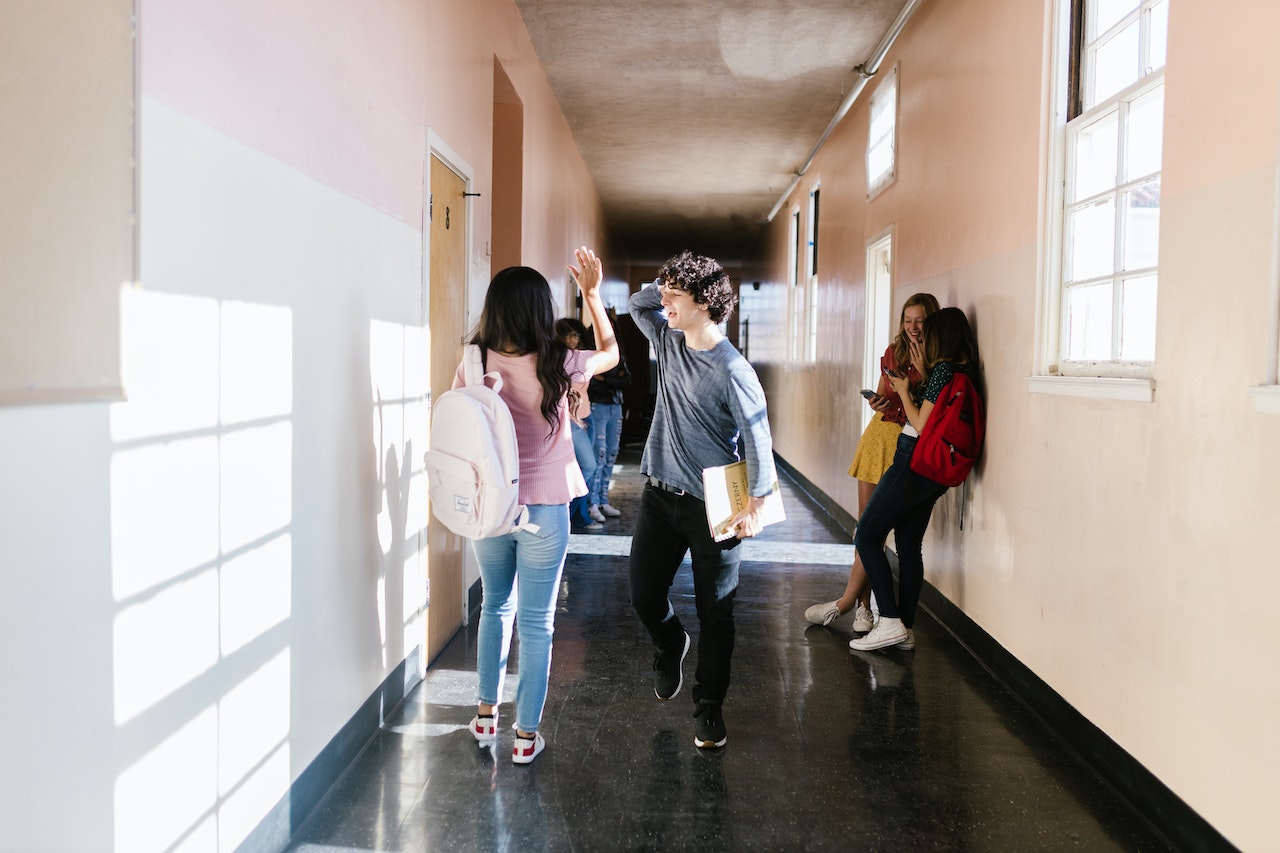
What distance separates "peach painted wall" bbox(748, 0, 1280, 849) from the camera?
1.95 meters

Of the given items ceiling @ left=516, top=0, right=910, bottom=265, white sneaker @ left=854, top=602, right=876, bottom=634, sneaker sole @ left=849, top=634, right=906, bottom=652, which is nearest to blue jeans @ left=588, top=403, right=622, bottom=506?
ceiling @ left=516, top=0, right=910, bottom=265

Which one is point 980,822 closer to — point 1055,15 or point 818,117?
point 1055,15

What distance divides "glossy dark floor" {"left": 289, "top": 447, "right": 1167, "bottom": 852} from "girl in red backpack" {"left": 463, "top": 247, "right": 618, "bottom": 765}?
0.27 metres

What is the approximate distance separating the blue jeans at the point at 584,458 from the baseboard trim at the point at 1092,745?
228 cm

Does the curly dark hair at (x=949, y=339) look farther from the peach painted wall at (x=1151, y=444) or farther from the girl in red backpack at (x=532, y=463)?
the girl in red backpack at (x=532, y=463)

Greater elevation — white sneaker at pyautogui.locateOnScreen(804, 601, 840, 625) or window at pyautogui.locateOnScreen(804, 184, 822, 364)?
window at pyautogui.locateOnScreen(804, 184, 822, 364)

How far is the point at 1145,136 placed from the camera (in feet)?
8.62

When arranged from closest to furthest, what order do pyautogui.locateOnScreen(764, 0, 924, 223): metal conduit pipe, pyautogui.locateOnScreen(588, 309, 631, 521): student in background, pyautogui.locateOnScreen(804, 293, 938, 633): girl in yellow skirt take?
pyautogui.locateOnScreen(804, 293, 938, 633): girl in yellow skirt, pyautogui.locateOnScreen(764, 0, 924, 223): metal conduit pipe, pyautogui.locateOnScreen(588, 309, 631, 521): student in background

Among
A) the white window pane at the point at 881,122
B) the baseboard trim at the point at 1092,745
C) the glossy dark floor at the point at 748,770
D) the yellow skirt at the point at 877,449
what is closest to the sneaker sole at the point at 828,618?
the glossy dark floor at the point at 748,770

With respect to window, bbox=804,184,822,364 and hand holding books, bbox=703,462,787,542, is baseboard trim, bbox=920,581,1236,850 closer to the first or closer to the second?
hand holding books, bbox=703,462,787,542

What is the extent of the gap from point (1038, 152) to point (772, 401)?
31.4ft

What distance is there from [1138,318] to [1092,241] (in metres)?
0.43

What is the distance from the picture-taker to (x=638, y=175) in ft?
31.9

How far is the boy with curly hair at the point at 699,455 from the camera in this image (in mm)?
2617
